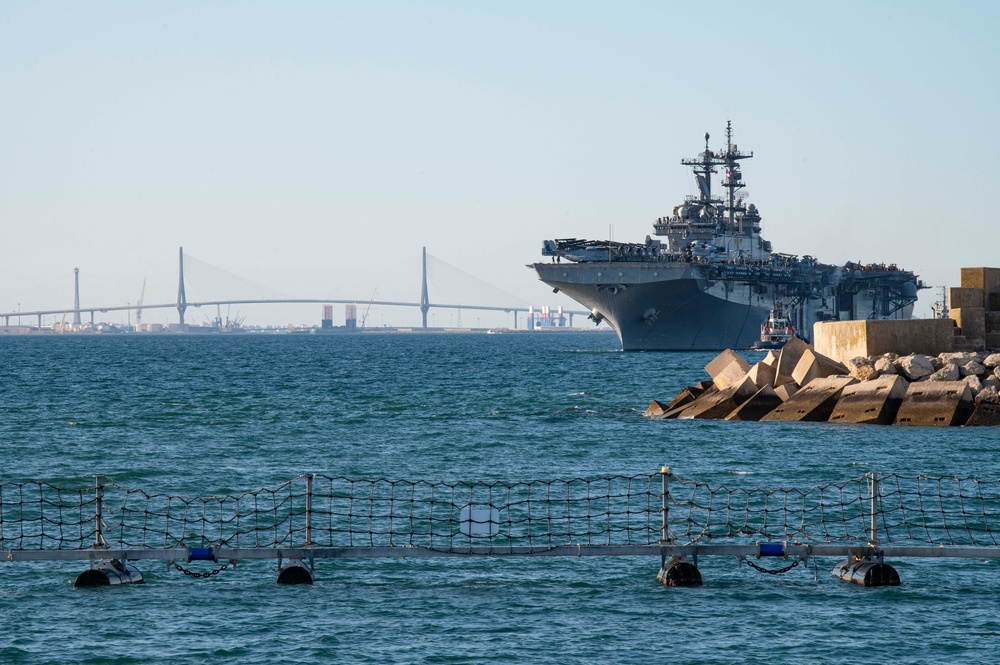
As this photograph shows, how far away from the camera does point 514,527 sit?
64.0ft

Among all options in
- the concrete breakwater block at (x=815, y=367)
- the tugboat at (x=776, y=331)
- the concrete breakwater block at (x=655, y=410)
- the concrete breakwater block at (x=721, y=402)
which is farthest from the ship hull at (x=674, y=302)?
the concrete breakwater block at (x=815, y=367)

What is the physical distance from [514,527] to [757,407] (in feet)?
61.9

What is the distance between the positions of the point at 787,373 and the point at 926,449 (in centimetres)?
1057

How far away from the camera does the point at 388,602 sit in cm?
1509

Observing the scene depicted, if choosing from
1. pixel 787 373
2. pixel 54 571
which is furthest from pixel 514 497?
pixel 787 373

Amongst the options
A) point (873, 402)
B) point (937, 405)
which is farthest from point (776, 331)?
point (937, 405)

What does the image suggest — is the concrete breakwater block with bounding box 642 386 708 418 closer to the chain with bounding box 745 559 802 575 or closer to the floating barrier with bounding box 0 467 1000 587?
the floating barrier with bounding box 0 467 1000 587

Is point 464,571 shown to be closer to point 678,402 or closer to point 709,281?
point 678,402

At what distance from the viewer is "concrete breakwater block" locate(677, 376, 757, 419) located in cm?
3772

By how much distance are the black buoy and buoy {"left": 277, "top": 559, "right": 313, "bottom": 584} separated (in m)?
4.26

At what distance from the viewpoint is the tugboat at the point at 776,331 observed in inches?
3489

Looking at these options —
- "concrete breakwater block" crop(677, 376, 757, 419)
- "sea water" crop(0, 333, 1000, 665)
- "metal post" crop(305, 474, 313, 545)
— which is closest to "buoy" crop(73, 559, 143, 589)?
"sea water" crop(0, 333, 1000, 665)

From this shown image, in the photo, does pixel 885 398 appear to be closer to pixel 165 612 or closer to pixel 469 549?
pixel 469 549

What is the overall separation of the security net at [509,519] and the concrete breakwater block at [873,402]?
10297mm
